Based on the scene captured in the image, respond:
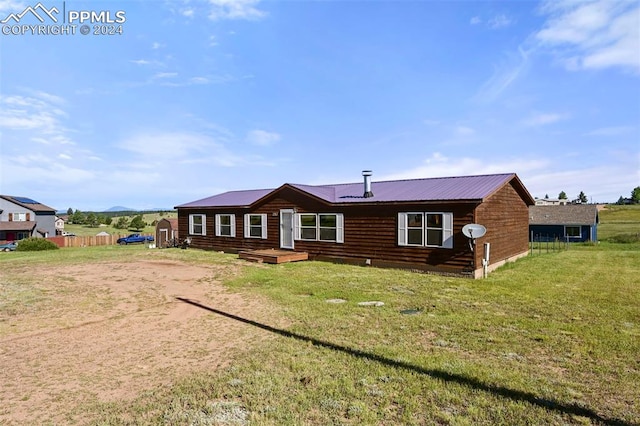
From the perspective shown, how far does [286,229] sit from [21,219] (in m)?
56.3

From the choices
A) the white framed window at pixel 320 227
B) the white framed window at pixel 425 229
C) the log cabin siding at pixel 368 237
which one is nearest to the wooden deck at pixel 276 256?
the log cabin siding at pixel 368 237

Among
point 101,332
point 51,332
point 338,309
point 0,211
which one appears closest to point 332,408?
point 338,309

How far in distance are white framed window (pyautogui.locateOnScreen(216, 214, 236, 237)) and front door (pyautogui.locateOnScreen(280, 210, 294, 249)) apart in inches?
176

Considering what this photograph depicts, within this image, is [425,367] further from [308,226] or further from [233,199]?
[233,199]

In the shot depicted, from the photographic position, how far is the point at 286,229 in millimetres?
21938

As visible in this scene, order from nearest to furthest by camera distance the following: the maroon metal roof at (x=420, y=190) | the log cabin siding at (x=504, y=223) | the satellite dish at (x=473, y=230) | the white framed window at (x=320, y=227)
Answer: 1. the satellite dish at (x=473, y=230)
2. the maroon metal roof at (x=420, y=190)
3. the log cabin siding at (x=504, y=223)
4. the white framed window at (x=320, y=227)

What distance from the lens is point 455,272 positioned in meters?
15.4

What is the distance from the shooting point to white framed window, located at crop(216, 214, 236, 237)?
81.8ft

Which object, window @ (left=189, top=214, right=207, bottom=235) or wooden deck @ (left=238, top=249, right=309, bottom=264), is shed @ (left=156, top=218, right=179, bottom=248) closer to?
window @ (left=189, top=214, right=207, bottom=235)

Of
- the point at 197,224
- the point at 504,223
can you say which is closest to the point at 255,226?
the point at 197,224

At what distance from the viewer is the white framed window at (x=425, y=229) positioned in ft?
51.4

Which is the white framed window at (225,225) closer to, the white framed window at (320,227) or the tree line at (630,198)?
the white framed window at (320,227)

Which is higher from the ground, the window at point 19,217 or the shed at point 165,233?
the window at point 19,217

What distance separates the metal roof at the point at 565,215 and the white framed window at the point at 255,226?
97.9 ft
